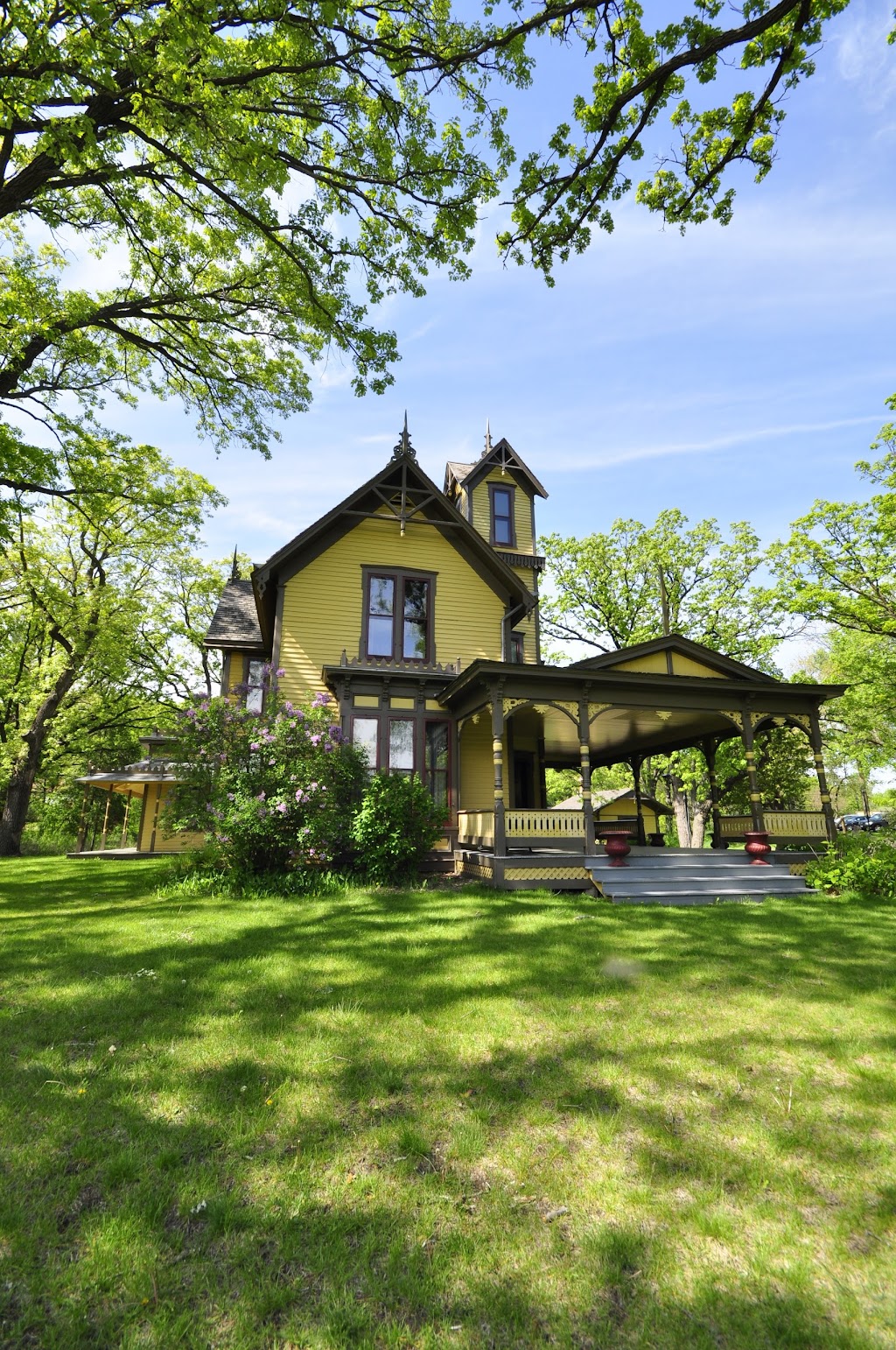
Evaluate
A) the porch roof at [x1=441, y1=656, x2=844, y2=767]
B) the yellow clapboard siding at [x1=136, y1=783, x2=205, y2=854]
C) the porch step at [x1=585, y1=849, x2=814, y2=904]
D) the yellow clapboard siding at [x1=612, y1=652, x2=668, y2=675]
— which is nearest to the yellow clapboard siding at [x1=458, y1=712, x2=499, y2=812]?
the porch roof at [x1=441, y1=656, x2=844, y2=767]

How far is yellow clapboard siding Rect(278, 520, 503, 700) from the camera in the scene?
54.5 ft

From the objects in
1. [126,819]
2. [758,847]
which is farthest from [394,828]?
[126,819]

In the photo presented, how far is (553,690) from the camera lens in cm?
1450

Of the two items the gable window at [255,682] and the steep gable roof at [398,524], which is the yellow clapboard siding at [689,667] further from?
the gable window at [255,682]

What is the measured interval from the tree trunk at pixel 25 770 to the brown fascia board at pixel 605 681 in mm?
17490

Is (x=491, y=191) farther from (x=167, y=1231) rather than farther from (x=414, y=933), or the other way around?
(x=167, y=1231)

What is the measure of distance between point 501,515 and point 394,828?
13.6m

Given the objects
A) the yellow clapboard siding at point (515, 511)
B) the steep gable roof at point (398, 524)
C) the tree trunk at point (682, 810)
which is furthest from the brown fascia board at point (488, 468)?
the tree trunk at point (682, 810)

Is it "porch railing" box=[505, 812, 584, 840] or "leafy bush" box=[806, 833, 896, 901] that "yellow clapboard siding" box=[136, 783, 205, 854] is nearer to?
"porch railing" box=[505, 812, 584, 840]

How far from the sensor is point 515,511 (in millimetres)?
23062

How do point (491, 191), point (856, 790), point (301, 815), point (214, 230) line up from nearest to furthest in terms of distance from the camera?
point (491, 191) → point (214, 230) → point (301, 815) → point (856, 790)

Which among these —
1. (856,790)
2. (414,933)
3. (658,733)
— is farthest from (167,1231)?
(856,790)

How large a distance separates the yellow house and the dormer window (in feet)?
14.6

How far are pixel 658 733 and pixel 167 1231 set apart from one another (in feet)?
63.1
